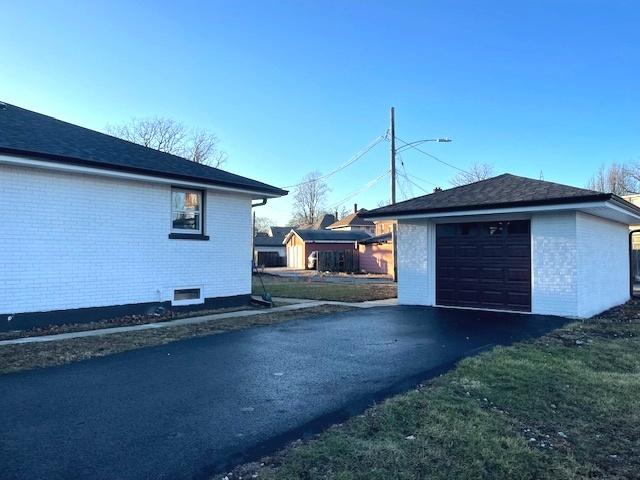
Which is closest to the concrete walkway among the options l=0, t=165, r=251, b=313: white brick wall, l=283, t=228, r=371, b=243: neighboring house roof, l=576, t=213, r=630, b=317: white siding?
l=0, t=165, r=251, b=313: white brick wall

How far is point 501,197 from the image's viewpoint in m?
12.7

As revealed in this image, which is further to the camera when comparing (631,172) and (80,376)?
(631,172)

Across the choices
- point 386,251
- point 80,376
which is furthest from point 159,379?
point 386,251

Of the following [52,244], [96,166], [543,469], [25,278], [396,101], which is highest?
[396,101]

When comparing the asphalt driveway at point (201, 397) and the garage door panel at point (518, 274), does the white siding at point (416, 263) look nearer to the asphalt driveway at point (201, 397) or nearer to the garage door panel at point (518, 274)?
the garage door panel at point (518, 274)

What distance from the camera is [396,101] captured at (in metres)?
25.3

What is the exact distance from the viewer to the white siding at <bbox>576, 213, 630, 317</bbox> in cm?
1193

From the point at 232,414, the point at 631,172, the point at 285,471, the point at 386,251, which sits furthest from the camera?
the point at 631,172

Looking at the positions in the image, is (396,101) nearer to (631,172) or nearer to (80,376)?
(80,376)

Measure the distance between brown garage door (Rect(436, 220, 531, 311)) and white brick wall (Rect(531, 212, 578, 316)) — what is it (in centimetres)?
23

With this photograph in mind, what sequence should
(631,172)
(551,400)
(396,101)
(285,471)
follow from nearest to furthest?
(285,471), (551,400), (396,101), (631,172)

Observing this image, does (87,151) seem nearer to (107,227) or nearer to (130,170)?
(130,170)

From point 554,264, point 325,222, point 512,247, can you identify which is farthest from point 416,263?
point 325,222

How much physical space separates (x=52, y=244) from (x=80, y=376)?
15.8 feet
